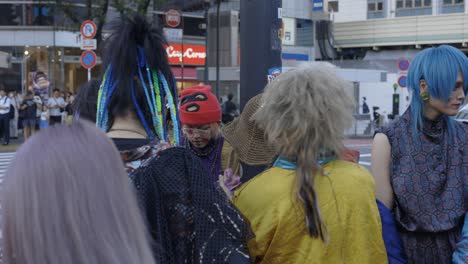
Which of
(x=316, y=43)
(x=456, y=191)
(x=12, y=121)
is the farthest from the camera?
(x=316, y=43)

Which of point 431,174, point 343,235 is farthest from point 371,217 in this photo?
point 431,174

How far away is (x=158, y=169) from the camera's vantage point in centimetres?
201

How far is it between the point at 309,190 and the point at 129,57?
2.61 feet

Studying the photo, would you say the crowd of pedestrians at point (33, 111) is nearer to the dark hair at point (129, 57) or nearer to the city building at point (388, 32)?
the dark hair at point (129, 57)

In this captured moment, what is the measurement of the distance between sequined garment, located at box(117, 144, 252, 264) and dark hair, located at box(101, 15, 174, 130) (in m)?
0.33

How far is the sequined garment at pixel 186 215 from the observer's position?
77.4 inches

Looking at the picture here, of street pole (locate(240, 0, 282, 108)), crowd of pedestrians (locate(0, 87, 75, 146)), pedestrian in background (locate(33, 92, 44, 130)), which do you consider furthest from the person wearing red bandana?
pedestrian in background (locate(33, 92, 44, 130))

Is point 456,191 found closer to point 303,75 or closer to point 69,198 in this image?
point 303,75

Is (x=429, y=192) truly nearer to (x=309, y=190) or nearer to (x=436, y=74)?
(x=436, y=74)

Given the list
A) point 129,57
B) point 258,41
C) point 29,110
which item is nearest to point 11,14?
point 29,110

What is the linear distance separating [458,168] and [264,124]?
2.76 feet

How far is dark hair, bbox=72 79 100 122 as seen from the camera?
10.2 feet

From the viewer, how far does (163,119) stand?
230 centimetres

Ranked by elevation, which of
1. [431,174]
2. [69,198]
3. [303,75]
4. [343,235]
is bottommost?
[343,235]
